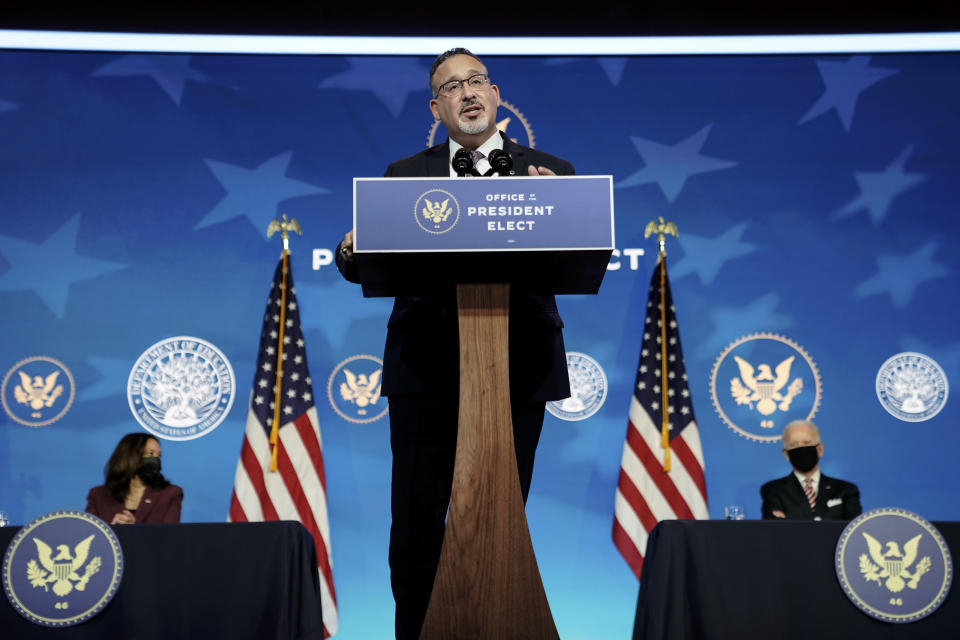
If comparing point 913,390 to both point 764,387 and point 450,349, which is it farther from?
point 450,349

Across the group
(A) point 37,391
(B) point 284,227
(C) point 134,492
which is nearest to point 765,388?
(B) point 284,227

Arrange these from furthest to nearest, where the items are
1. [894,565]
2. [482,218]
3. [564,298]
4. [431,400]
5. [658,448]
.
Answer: [564,298] → [658,448] → [431,400] → [894,565] → [482,218]

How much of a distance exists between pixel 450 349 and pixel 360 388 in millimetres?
2879

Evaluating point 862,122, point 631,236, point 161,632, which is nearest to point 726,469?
point 631,236

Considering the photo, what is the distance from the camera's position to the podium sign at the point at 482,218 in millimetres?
1729

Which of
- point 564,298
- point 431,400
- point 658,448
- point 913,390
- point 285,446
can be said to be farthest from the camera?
point 564,298

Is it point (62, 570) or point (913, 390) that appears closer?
point (62, 570)

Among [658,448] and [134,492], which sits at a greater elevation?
[658,448]

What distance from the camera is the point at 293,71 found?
5.18 m

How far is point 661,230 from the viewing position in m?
5.02

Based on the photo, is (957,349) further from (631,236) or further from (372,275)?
(372,275)

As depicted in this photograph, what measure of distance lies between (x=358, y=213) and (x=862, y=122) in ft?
14.5

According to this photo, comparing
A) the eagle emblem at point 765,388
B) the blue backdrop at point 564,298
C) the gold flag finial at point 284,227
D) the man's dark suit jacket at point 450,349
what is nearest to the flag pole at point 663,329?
the blue backdrop at point 564,298

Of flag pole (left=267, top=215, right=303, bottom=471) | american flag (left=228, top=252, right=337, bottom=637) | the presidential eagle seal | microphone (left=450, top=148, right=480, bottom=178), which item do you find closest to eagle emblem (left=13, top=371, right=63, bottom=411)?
american flag (left=228, top=252, right=337, bottom=637)
